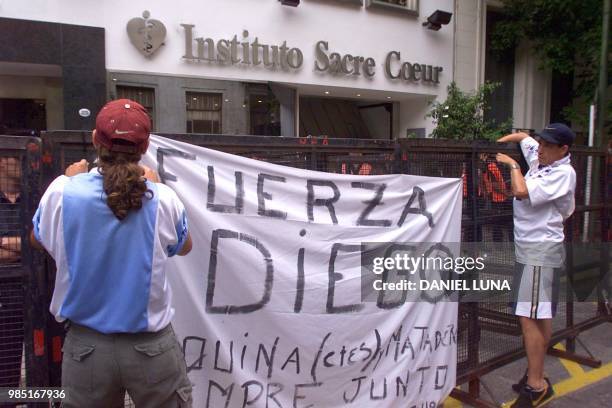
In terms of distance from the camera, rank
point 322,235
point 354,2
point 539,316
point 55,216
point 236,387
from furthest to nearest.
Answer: point 354,2 < point 539,316 < point 322,235 < point 236,387 < point 55,216

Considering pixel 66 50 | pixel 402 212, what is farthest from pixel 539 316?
pixel 66 50

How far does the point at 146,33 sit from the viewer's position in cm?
1019

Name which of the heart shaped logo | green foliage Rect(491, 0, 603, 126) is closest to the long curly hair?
the heart shaped logo

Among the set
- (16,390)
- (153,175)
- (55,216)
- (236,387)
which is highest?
(153,175)

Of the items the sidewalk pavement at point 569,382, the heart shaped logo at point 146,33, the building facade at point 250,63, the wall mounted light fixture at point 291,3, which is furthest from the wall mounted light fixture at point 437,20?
the sidewalk pavement at point 569,382

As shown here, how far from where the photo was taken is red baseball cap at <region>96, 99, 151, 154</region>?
1.96 metres

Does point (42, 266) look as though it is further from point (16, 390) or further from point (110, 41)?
point (110, 41)

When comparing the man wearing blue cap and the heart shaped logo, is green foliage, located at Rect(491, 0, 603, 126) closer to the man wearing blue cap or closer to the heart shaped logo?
the heart shaped logo

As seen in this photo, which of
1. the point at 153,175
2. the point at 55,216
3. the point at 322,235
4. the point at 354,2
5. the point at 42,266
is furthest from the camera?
the point at 354,2

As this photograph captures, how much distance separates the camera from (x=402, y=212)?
11.2 ft

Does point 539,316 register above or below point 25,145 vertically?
below

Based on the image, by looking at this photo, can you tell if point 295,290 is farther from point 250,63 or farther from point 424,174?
point 250,63

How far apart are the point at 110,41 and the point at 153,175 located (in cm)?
879

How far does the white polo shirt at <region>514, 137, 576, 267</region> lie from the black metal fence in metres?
0.20
